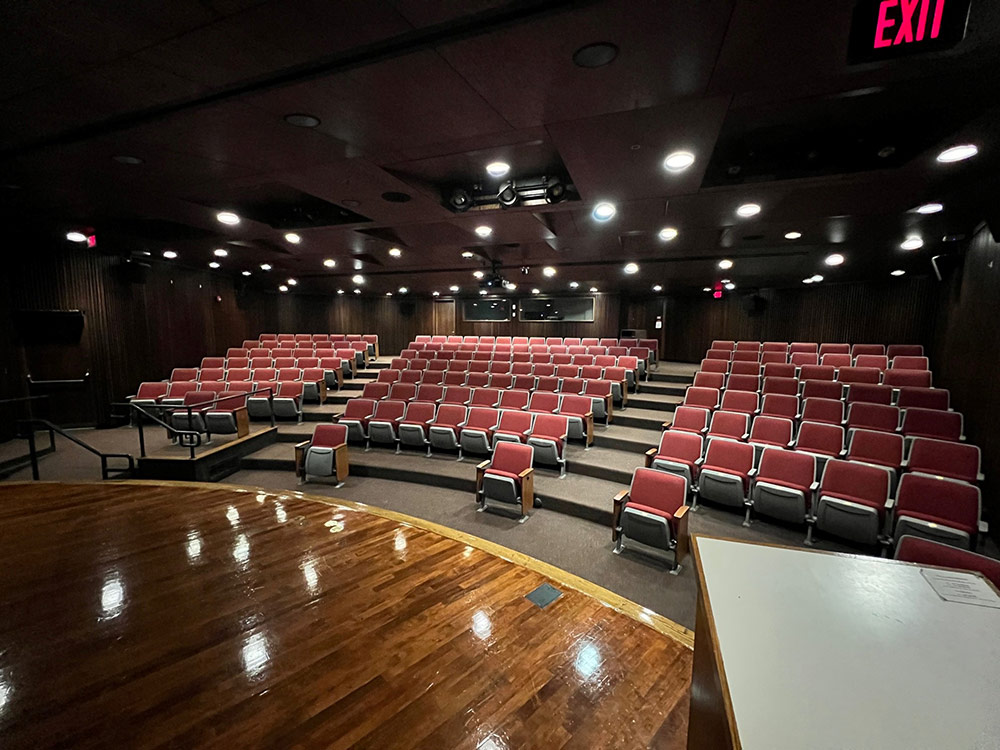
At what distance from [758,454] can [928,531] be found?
57.7 inches

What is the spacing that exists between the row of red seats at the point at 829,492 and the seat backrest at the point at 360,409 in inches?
152

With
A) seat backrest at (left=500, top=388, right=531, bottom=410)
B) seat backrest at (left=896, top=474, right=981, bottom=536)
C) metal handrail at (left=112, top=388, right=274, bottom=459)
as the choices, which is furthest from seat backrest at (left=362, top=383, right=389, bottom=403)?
seat backrest at (left=896, top=474, right=981, bottom=536)

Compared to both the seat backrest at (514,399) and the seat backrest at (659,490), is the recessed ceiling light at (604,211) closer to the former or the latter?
the seat backrest at (514,399)

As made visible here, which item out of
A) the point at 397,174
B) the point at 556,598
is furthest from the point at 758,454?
the point at 397,174

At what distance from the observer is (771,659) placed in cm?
92

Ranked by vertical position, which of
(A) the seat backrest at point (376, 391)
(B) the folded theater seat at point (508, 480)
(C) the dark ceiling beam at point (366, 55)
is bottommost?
(B) the folded theater seat at point (508, 480)

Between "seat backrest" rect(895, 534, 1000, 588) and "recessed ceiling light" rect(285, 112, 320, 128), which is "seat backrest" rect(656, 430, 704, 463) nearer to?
"seat backrest" rect(895, 534, 1000, 588)

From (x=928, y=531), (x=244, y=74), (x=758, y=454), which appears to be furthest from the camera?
(x=758, y=454)

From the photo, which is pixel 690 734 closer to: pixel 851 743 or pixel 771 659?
pixel 771 659

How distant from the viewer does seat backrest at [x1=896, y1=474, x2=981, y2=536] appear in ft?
8.72

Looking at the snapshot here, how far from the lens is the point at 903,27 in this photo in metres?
1.59

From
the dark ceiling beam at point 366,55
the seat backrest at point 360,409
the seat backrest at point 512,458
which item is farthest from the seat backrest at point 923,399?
the seat backrest at point 360,409

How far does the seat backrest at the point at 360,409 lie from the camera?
586 centimetres

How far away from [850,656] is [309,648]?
2.30 metres
